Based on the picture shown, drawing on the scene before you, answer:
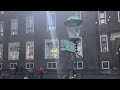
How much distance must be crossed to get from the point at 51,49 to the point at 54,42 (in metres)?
0.48

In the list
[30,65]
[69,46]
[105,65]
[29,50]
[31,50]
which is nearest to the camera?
[69,46]

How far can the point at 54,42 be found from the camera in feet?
46.3

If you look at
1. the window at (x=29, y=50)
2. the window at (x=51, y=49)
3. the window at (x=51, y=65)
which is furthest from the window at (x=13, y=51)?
the window at (x=51, y=65)

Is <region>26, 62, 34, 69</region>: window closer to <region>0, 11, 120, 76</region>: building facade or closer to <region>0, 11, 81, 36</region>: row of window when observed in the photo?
<region>0, 11, 120, 76</region>: building facade

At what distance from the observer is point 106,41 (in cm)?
1282

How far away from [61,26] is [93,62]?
3.04 m

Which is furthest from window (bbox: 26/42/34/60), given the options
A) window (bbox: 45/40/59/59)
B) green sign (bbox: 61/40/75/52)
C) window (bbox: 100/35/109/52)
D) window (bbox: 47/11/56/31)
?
green sign (bbox: 61/40/75/52)

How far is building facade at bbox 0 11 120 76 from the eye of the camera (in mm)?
12547

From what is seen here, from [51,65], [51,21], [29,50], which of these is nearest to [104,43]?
[51,65]

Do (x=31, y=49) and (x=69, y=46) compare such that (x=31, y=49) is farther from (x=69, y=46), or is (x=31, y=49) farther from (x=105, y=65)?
(x=69, y=46)

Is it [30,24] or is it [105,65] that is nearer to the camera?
[105,65]

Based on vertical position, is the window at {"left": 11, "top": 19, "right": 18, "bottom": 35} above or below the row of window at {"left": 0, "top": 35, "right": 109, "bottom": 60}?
above
